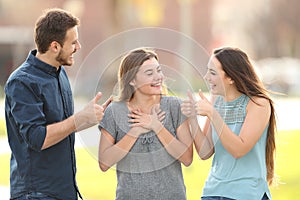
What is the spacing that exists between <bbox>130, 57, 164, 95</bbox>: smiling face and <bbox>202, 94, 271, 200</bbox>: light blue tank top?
447mm

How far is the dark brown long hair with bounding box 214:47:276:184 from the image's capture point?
4.23m

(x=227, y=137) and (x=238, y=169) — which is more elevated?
(x=227, y=137)

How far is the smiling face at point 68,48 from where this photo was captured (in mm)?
4250

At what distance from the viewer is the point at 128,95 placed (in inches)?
166

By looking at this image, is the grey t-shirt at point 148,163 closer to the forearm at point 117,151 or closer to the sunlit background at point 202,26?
the forearm at point 117,151

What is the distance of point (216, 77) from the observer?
166 inches

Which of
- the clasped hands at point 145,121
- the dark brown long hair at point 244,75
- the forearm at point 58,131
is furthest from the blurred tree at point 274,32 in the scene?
the forearm at point 58,131

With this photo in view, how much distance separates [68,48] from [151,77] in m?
0.53

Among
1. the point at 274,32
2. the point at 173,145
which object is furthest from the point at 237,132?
the point at 274,32

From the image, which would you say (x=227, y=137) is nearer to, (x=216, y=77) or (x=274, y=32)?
(x=216, y=77)

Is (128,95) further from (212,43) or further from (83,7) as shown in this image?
(212,43)

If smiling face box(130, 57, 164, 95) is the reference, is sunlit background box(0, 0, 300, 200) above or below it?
below

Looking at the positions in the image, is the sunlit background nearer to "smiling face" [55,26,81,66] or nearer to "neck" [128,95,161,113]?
"smiling face" [55,26,81,66]

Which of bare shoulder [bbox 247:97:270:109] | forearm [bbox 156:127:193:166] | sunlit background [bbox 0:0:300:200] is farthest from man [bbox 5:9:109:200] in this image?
sunlit background [bbox 0:0:300:200]
